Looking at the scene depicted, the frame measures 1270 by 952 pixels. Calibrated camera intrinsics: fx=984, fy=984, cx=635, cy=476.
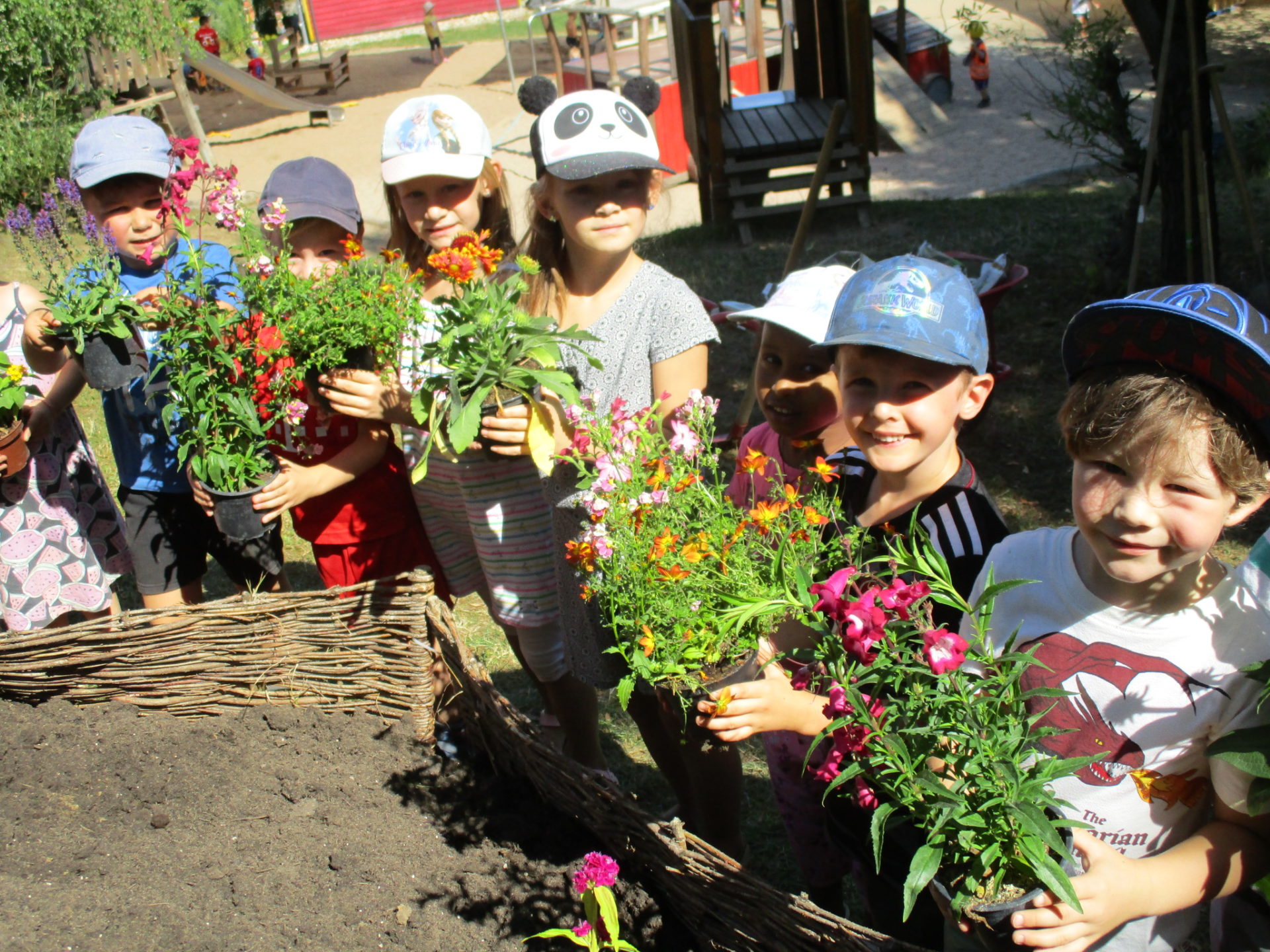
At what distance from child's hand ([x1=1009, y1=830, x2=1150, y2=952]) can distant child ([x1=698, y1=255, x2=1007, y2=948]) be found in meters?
0.33

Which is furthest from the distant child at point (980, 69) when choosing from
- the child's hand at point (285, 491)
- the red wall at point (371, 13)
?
the red wall at point (371, 13)

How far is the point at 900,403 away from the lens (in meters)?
1.73

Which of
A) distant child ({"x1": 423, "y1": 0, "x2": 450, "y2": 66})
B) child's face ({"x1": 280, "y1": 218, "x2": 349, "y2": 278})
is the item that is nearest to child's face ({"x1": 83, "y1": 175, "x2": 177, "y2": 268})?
child's face ({"x1": 280, "y1": 218, "x2": 349, "y2": 278})

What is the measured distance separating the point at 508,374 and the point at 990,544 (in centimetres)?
104

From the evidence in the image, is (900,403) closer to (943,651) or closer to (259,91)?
(943,651)

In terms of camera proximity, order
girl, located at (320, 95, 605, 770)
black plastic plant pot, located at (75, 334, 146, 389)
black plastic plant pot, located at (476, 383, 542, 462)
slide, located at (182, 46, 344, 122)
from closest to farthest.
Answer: black plastic plant pot, located at (476, 383, 542, 462) → black plastic plant pot, located at (75, 334, 146, 389) → girl, located at (320, 95, 605, 770) → slide, located at (182, 46, 344, 122)

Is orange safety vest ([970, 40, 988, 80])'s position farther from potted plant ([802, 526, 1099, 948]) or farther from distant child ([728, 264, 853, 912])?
potted plant ([802, 526, 1099, 948])

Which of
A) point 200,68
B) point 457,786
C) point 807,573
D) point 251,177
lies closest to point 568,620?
point 457,786

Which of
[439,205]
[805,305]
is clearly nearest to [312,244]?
[439,205]

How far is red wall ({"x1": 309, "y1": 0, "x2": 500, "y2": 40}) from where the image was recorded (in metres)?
28.3

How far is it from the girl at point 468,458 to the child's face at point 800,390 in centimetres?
71

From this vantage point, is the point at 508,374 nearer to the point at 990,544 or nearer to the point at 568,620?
the point at 568,620

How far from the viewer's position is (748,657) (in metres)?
1.63

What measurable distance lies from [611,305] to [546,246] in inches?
10.0
